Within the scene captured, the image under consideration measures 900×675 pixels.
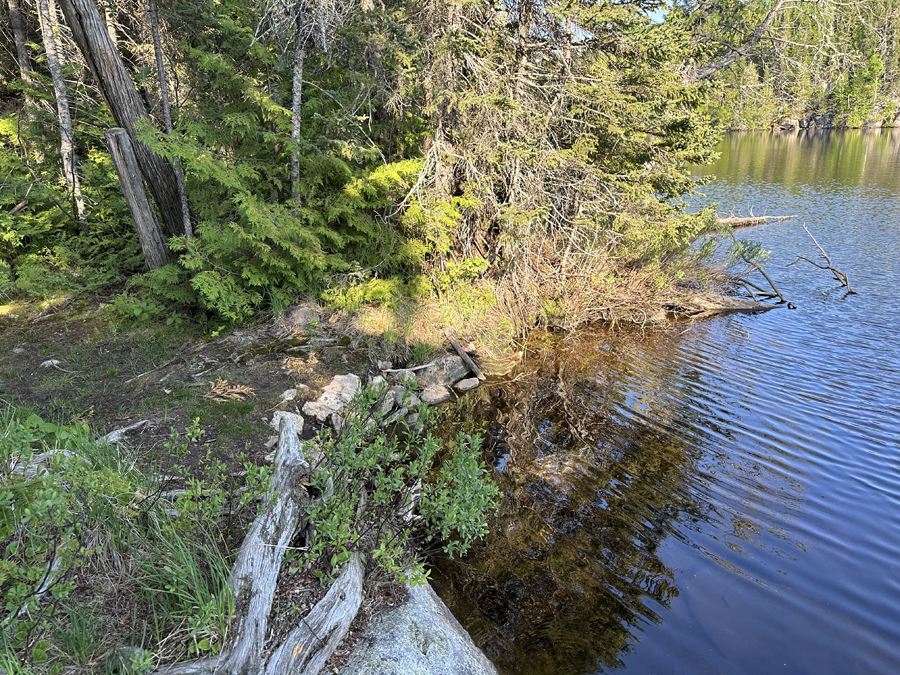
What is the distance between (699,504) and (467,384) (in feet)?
12.1

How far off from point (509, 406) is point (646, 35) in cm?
600

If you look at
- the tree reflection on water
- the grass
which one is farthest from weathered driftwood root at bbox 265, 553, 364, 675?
the tree reflection on water

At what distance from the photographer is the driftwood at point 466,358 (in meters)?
8.06

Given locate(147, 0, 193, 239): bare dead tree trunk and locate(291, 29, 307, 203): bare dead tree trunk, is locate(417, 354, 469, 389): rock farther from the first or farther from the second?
locate(147, 0, 193, 239): bare dead tree trunk

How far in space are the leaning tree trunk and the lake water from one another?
5.53m

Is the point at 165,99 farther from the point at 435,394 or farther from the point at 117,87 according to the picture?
the point at 435,394

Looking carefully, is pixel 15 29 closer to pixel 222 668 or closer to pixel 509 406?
pixel 509 406

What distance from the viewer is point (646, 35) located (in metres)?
7.42

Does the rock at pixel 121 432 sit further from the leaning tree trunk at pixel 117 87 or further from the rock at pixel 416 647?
the leaning tree trunk at pixel 117 87

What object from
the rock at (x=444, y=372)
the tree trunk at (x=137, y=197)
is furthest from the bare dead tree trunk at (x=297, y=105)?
the rock at (x=444, y=372)

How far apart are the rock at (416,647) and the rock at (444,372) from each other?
4240mm

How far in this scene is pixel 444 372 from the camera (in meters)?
7.83

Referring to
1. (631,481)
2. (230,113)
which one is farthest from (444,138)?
(631,481)

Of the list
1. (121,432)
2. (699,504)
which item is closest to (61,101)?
(121,432)
